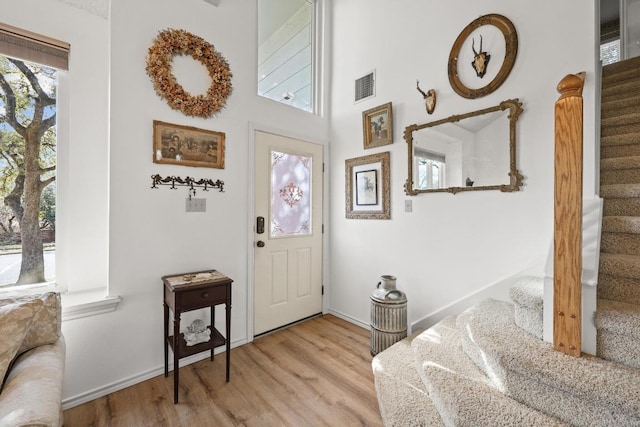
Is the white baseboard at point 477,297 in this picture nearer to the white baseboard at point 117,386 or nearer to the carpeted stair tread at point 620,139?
the carpeted stair tread at point 620,139

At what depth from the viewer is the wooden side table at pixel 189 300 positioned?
1778 millimetres

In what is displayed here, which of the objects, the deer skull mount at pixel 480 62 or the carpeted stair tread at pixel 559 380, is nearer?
the carpeted stair tread at pixel 559 380

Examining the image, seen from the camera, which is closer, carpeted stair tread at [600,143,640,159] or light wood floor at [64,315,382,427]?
light wood floor at [64,315,382,427]

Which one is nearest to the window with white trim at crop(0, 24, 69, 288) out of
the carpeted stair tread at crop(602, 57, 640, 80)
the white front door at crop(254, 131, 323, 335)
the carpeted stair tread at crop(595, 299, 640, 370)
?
the white front door at crop(254, 131, 323, 335)

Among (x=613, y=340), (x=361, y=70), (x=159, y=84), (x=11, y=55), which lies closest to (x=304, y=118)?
(x=361, y=70)

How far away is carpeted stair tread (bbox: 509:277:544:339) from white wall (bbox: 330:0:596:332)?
0.49 m

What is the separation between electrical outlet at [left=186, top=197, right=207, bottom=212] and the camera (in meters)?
2.18

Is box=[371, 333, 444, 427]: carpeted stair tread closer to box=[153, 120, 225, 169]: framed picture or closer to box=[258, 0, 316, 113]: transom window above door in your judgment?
box=[153, 120, 225, 169]: framed picture

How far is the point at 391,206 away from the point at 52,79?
283 centimetres

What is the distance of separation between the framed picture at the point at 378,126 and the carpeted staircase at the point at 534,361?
158 centimetres

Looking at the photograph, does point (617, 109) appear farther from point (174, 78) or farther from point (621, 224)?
point (174, 78)

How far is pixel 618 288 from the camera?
138 cm

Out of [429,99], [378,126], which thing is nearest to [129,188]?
[378,126]

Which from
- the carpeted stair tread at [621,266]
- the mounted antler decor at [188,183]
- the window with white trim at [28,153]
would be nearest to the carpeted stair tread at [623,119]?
the carpeted stair tread at [621,266]
